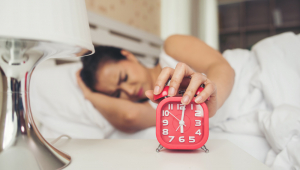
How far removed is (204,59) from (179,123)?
651 millimetres

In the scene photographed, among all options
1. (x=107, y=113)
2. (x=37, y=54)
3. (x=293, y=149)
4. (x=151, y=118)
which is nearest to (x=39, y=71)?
(x=107, y=113)

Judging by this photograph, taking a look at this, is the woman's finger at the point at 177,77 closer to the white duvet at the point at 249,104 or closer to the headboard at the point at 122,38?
the white duvet at the point at 249,104

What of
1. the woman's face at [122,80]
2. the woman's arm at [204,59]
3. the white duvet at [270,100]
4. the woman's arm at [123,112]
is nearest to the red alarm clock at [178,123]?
the woman's arm at [204,59]

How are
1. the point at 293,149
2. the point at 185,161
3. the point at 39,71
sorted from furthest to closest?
the point at 39,71, the point at 293,149, the point at 185,161

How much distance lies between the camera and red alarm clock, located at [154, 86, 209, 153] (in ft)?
1.70

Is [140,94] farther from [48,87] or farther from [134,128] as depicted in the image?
[48,87]

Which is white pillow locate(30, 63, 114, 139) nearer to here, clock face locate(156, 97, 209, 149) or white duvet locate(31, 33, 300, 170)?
white duvet locate(31, 33, 300, 170)

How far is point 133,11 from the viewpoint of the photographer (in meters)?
2.13

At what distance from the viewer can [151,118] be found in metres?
1.14

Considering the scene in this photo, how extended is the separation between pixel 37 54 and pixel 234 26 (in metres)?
3.76

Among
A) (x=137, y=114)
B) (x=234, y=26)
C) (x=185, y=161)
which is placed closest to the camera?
(x=185, y=161)

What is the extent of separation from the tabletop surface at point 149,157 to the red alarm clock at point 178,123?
0.08 feet

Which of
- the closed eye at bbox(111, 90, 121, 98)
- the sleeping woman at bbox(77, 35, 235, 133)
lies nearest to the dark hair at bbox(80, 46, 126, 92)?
the sleeping woman at bbox(77, 35, 235, 133)

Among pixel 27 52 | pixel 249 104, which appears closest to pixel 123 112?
pixel 249 104
